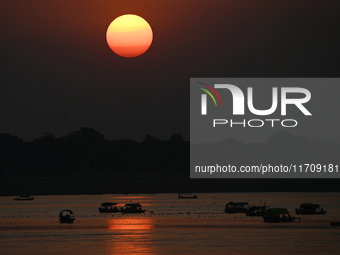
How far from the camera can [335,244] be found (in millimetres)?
116312

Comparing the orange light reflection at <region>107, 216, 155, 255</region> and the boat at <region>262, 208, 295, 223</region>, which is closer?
the orange light reflection at <region>107, 216, 155, 255</region>

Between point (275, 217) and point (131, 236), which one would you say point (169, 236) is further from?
point (275, 217)

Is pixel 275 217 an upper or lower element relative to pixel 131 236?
upper

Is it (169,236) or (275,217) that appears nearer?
(169,236)

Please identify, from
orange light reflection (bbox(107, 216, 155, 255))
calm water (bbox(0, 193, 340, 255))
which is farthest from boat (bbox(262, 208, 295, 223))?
orange light reflection (bbox(107, 216, 155, 255))

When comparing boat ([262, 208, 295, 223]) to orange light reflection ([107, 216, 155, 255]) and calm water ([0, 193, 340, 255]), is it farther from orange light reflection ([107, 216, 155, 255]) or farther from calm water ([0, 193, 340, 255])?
orange light reflection ([107, 216, 155, 255])

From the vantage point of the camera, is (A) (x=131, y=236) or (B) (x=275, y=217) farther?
(B) (x=275, y=217)

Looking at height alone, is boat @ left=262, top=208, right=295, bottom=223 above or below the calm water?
above

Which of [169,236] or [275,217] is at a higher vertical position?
[275,217]

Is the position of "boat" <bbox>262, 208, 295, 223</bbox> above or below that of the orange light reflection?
above

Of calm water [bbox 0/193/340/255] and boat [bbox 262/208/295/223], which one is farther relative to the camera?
boat [bbox 262/208/295/223]

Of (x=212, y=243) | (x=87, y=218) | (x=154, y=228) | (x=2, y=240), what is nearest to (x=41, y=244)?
(x=2, y=240)

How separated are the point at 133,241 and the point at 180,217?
216ft

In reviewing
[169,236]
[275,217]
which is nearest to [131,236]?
[169,236]
